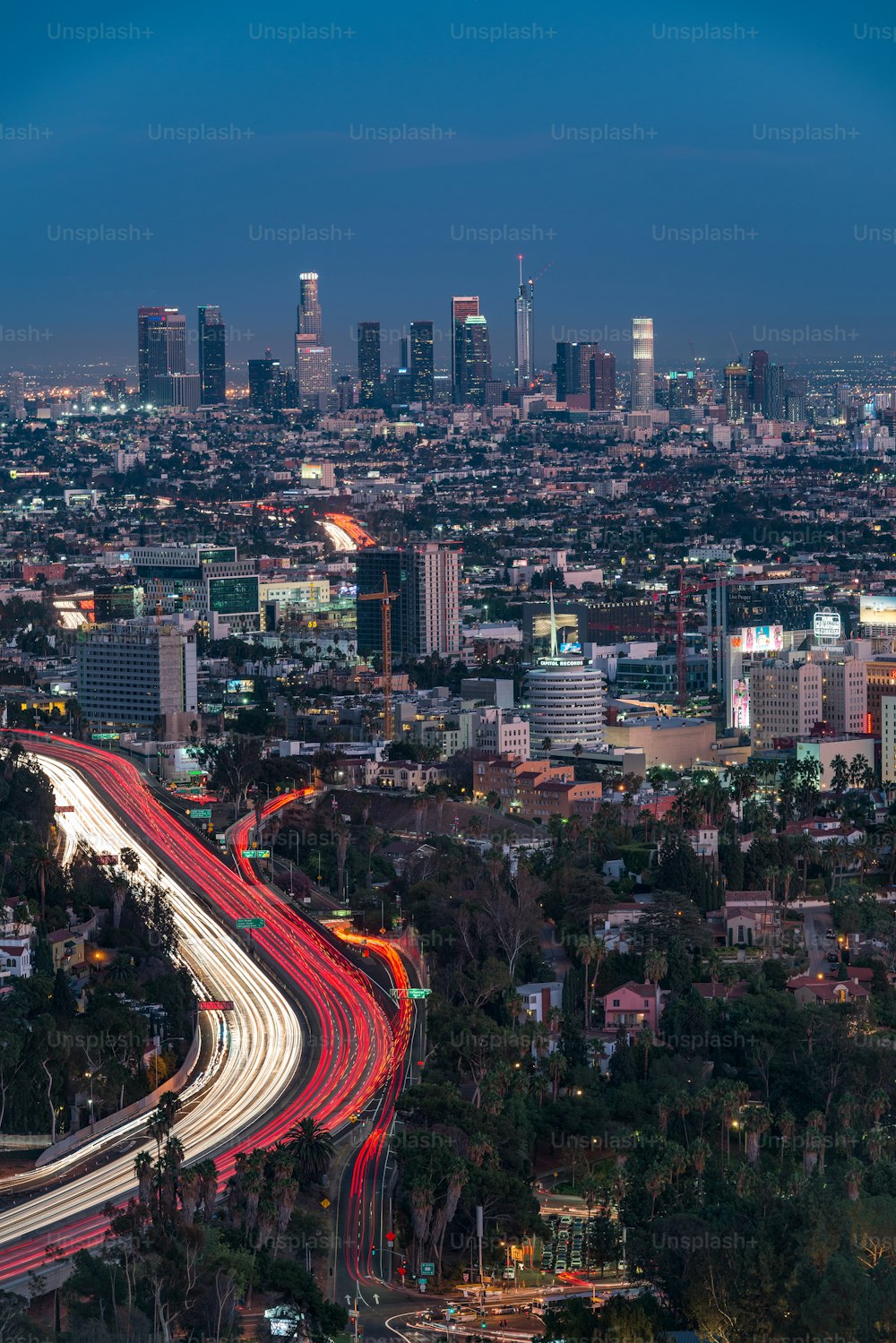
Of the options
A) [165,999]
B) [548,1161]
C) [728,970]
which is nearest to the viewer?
[548,1161]

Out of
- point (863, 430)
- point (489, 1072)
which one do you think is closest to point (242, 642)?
point (489, 1072)

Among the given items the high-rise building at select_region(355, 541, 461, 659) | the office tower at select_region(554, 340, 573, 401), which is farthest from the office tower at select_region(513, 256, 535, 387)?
the high-rise building at select_region(355, 541, 461, 659)

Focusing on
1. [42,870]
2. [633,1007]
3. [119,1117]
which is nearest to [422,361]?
[42,870]

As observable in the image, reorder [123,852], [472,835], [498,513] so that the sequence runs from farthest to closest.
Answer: [498,513] < [472,835] < [123,852]

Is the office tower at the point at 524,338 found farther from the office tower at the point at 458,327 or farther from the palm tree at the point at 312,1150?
the palm tree at the point at 312,1150

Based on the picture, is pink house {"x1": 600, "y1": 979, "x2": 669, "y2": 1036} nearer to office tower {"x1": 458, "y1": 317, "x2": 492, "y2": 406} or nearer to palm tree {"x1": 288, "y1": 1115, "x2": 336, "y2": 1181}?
palm tree {"x1": 288, "y1": 1115, "x2": 336, "y2": 1181}

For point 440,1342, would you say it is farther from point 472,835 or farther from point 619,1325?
point 472,835
